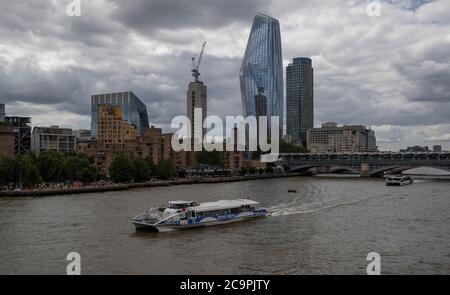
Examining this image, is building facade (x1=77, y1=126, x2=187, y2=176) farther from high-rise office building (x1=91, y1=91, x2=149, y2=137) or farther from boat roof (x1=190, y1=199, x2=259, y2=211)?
high-rise office building (x1=91, y1=91, x2=149, y2=137)

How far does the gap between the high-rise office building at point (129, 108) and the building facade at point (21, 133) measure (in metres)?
50.1

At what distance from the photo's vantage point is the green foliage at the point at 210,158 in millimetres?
108688

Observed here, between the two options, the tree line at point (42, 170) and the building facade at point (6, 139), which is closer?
the tree line at point (42, 170)

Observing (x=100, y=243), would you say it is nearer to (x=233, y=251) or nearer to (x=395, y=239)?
(x=233, y=251)

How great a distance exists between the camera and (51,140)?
122 meters

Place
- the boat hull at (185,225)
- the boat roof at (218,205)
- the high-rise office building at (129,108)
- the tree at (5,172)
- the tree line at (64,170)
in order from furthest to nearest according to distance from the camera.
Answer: the high-rise office building at (129,108) → the tree line at (64,170) → the tree at (5,172) → the boat roof at (218,205) → the boat hull at (185,225)

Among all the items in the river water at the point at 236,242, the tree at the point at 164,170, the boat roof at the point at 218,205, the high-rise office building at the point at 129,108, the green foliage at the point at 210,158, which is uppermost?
the high-rise office building at the point at 129,108

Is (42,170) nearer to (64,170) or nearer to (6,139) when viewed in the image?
(64,170)

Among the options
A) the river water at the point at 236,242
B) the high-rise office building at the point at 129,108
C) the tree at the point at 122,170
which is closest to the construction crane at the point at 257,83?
the high-rise office building at the point at 129,108

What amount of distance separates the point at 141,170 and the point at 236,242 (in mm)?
48027

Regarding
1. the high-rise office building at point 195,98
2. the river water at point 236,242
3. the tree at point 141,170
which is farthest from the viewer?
the high-rise office building at point 195,98

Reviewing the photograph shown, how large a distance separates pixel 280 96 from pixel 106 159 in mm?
97507

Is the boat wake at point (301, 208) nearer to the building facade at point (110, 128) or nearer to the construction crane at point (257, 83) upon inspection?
the building facade at point (110, 128)

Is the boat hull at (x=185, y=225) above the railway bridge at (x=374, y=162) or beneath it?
beneath
